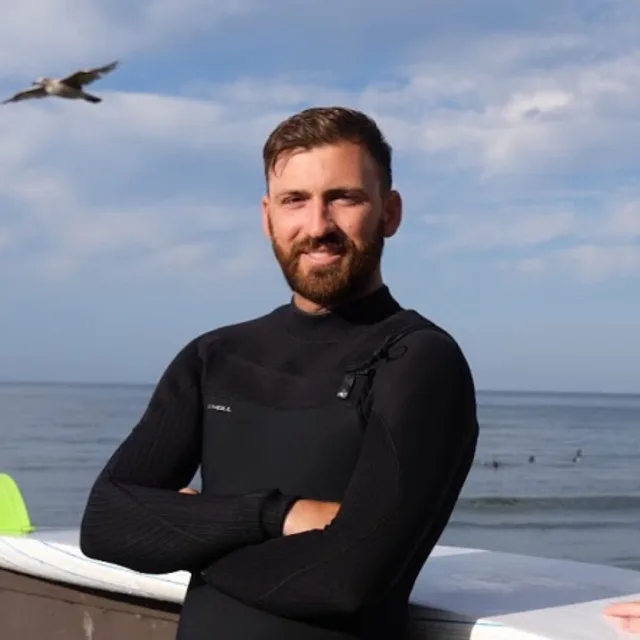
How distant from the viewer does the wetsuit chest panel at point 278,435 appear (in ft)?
6.46

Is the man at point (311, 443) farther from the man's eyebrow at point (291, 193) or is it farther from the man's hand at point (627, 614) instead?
the man's hand at point (627, 614)

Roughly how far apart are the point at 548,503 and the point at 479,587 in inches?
726

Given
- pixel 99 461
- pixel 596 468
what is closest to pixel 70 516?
pixel 99 461

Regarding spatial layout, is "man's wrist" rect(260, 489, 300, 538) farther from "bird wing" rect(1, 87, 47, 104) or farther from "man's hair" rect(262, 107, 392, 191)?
"bird wing" rect(1, 87, 47, 104)

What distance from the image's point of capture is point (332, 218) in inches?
79.7

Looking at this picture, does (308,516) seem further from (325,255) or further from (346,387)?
(325,255)

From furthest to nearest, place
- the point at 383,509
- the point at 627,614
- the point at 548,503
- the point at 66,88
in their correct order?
the point at 548,503 < the point at 66,88 < the point at 627,614 < the point at 383,509

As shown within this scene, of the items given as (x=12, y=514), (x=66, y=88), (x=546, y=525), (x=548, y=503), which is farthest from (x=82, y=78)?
(x=548, y=503)

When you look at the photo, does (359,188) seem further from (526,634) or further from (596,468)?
(596,468)

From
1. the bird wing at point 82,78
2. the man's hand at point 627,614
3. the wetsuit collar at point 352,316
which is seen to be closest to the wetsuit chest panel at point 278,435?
the wetsuit collar at point 352,316

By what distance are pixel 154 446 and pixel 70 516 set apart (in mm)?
16300

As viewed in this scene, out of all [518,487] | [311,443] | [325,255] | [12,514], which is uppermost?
[325,255]

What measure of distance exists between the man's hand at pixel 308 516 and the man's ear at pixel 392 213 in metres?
0.51

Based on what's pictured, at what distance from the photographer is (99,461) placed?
91.0 ft
